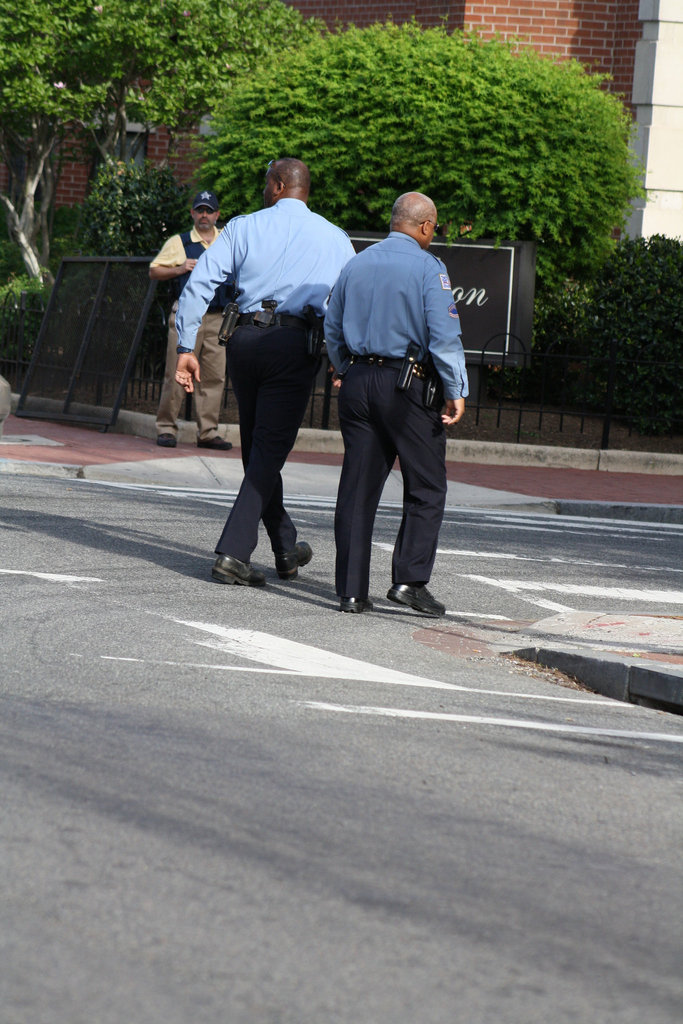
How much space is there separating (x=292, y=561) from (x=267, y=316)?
1.37m

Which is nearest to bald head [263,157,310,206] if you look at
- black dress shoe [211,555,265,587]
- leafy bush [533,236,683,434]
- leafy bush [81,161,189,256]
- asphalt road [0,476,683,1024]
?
black dress shoe [211,555,265,587]

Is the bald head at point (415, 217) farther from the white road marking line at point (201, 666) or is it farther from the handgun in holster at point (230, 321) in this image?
the white road marking line at point (201, 666)

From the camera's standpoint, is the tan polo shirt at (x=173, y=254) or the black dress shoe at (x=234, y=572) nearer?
the black dress shoe at (x=234, y=572)

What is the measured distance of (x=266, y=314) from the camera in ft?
24.4

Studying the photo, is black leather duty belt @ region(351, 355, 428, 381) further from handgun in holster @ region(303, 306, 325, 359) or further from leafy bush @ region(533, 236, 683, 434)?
leafy bush @ region(533, 236, 683, 434)

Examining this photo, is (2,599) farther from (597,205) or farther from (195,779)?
(597,205)

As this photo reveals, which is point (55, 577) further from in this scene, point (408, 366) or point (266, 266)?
point (408, 366)

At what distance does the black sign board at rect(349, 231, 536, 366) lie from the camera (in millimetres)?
15898

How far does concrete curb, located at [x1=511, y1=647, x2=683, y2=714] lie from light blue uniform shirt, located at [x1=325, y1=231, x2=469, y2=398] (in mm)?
1375

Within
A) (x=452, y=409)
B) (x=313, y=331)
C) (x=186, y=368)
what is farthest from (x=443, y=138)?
(x=452, y=409)

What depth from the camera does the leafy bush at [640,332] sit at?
15.5 m

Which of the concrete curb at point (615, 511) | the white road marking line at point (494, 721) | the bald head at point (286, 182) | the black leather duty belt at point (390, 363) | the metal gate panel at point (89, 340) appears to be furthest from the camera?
the metal gate panel at point (89, 340)

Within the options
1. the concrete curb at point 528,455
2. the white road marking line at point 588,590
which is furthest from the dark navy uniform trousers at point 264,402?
the concrete curb at point 528,455

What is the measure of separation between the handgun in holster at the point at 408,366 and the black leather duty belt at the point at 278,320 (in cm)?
67
